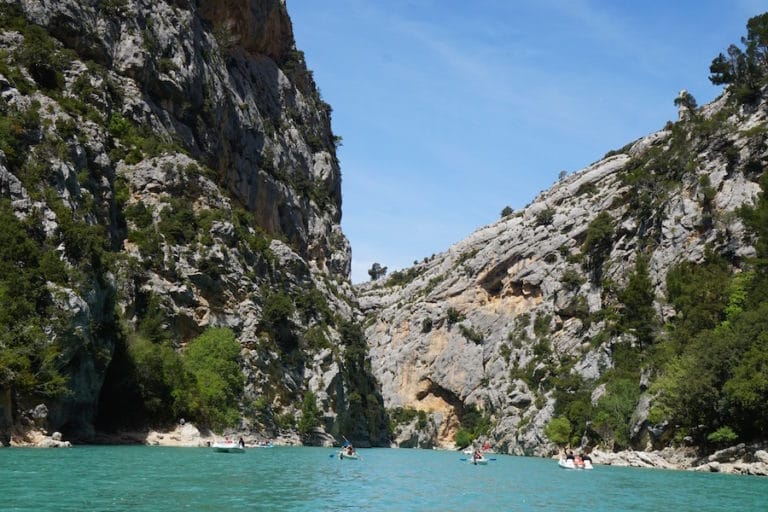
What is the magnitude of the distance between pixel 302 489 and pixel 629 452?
42.3 metres

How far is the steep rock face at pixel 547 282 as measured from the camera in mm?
84188

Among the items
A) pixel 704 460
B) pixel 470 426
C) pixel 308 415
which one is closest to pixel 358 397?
pixel 308 415

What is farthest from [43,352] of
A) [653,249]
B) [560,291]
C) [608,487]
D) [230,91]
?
[560,291]

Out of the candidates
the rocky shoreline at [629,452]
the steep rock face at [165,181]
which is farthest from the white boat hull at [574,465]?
the steep rock face at [165,181]

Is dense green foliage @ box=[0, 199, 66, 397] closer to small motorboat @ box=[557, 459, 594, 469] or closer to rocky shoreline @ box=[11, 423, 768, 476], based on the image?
rocky shoreline @ box=[11, 423, 768, 476]

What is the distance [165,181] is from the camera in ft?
276

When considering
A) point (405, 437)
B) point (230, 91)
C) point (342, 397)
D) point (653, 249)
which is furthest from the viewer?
point (405, 437)

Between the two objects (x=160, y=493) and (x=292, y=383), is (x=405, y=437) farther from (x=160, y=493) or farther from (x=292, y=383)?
(x=160, y=493)

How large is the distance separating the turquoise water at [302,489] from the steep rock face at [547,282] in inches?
1199

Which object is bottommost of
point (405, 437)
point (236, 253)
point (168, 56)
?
point (405, 437)

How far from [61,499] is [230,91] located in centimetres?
9119

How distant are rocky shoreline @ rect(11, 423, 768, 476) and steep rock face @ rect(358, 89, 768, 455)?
611 centimetres

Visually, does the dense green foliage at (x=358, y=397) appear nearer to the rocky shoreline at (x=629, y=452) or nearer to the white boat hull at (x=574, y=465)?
the rocky shoreline at (x=629, y=452)

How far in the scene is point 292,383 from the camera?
89.9 metres
